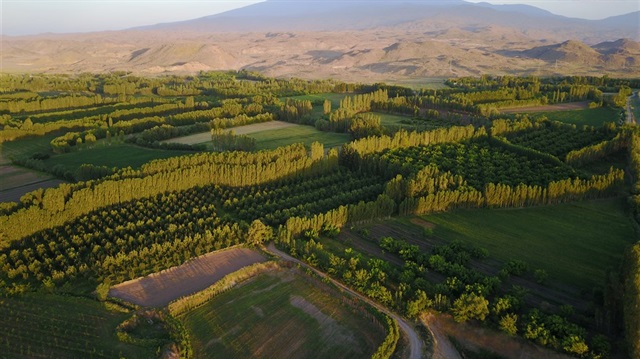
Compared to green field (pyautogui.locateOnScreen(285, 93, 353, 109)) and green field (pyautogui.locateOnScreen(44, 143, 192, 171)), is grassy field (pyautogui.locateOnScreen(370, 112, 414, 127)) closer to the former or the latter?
green field (pyautogui.locateOnScreen(285, 93, 353, 109))

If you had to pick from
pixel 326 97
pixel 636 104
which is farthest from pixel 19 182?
pixel 636 104

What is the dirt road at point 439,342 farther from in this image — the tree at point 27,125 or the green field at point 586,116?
the tree at point 27,125

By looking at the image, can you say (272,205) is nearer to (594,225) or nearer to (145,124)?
(594,225)

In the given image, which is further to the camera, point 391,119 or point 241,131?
point 391,119

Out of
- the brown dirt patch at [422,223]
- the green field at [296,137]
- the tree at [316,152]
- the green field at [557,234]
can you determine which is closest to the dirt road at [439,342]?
the green field at [557,234]

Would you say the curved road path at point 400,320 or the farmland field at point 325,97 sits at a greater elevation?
the farmland field at point 325,97

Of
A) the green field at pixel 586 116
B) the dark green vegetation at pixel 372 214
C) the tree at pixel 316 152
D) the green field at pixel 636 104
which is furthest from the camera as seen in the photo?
the green field at pixel 636 104

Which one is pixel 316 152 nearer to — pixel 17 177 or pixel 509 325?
pixel 509 325
